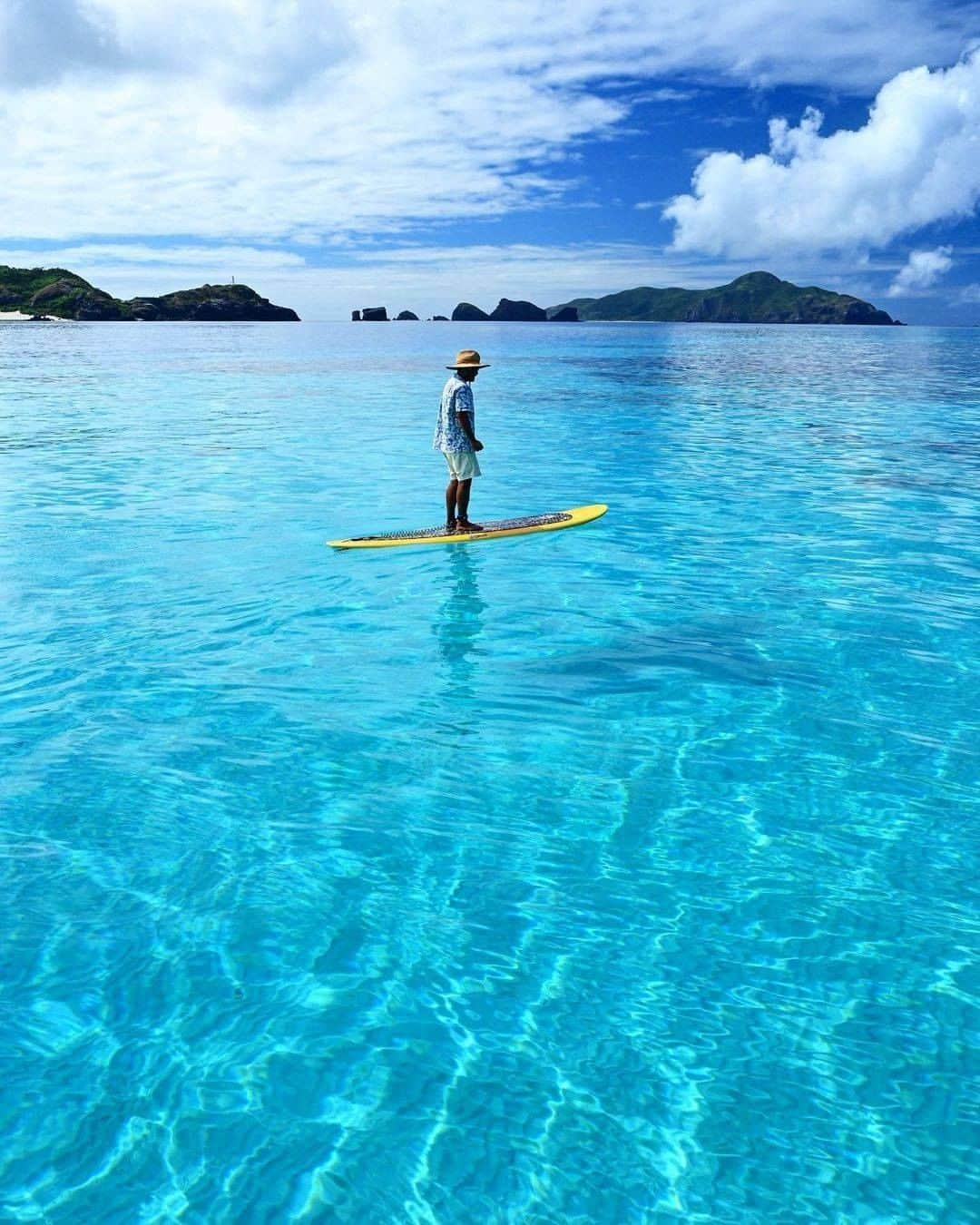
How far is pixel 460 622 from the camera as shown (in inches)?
460

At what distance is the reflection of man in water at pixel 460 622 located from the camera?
10031 mm

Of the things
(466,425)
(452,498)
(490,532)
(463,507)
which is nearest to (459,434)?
(466,425)

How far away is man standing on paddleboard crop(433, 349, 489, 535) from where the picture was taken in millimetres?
14766

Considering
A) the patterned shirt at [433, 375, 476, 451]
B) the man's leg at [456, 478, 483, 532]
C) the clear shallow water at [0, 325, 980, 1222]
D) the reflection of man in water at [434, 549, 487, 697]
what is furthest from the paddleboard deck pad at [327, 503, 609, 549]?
the patterned shirt at [433, 375, 476, 451]

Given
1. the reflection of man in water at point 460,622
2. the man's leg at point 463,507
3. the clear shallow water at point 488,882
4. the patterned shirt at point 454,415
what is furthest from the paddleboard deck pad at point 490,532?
the patterned shirt at point 454,415

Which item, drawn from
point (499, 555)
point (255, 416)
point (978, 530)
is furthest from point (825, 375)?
point (499, 555)

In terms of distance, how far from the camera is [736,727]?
874 centimetres

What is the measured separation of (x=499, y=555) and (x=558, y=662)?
5066mm

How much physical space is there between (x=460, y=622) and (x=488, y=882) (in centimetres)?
559

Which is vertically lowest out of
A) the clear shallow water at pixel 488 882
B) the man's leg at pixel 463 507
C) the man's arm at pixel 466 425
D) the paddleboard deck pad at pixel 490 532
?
the clear shallow water at pixel 488 882

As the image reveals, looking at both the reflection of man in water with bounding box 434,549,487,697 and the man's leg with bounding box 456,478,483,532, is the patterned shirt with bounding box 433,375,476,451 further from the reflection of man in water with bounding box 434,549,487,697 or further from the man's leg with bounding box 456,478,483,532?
the reflection of man in water with bounding box 434,549,487,697

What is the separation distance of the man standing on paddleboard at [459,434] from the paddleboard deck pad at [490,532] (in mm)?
230

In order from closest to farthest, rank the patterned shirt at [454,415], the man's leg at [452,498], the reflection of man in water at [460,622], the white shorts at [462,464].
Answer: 1. the reflection of man in water at [460,622]
2. the patterned shirt at [454,415]
3. the white shorts at [462,464]
4. the man's leg at [452,498]

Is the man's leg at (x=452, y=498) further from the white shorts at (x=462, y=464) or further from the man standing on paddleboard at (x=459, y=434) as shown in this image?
the white shorts at (x=462, y=464)
